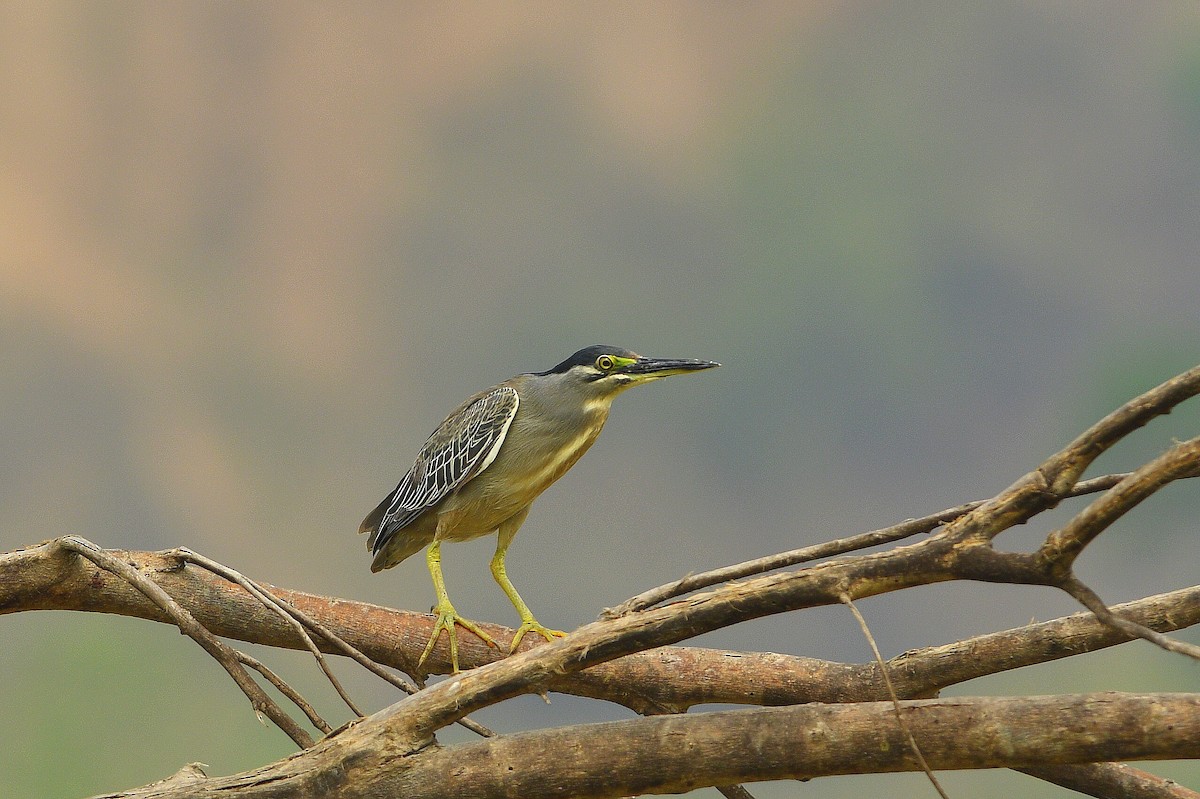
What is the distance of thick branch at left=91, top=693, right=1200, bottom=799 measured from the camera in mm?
1157

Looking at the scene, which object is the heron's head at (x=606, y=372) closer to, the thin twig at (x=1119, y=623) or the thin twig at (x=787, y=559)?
the thin twig at (x=787, y=559)

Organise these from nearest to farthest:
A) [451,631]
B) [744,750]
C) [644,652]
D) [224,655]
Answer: [744,750] → [224,655] → [644,652] → [451,631]

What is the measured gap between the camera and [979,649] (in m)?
1.69

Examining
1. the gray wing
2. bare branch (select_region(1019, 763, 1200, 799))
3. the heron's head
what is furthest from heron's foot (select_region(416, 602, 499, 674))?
bare branch (select_region(1019, 763, 1200, 799))

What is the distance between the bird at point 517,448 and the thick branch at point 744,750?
885 millimetres

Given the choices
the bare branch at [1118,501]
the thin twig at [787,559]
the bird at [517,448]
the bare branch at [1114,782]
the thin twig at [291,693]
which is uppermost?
the bird at [517,448]

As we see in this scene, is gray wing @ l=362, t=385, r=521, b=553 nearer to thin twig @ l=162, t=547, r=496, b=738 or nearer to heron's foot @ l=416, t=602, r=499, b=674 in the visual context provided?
heron's foot @ l=416, t=602, r=499, b=674

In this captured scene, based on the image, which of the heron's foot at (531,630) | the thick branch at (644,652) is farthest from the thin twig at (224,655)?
the heron's foot at (531,630)

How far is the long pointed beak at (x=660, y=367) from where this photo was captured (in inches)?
89.2

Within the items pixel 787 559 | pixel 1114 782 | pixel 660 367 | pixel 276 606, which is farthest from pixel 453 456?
pixel 1114 782

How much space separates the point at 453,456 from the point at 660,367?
51 cm

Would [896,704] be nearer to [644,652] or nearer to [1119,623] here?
[1119,623]

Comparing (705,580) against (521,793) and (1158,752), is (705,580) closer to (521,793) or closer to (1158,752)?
(521,793)

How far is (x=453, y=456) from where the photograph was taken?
242 centimetres
